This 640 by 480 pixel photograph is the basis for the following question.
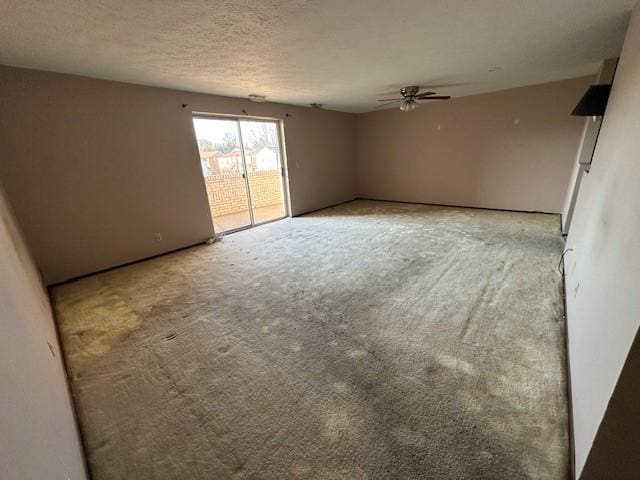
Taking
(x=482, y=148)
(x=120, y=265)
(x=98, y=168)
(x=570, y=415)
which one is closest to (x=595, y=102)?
(x=570, y=415)

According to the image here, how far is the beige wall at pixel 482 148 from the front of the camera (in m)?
4.63

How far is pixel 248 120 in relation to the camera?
4801mm

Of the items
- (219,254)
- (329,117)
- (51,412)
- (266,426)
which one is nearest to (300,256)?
(219,254)

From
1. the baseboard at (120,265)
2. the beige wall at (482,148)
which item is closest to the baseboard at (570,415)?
the beige wall at (482,148)

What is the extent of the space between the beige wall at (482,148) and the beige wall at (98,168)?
12.4 feet

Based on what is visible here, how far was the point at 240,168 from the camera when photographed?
5227mm

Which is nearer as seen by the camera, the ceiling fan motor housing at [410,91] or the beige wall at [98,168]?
the beige wall at [98,168]

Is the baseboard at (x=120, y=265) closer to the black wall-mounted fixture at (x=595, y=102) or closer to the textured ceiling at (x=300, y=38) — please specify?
the textured ceiling at (x=300, y=38)

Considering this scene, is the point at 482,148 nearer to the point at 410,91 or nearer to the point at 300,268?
the point at 410,91

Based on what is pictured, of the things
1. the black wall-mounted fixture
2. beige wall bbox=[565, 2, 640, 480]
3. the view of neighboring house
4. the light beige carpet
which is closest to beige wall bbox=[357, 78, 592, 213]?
the light beige carpet

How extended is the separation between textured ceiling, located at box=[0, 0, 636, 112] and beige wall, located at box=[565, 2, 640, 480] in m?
0.78

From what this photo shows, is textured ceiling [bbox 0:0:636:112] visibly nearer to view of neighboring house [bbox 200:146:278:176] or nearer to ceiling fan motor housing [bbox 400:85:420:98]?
ceiling fan motor housing [bbox 400:85:420:98]

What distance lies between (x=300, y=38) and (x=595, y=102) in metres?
2.78

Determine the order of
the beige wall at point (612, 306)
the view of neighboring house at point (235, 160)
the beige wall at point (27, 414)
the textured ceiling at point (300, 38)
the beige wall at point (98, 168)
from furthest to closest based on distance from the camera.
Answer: the view of neighboring house at point (235, 160)
the beige wall at point (98, 168)
the textured ceiling at point (300, 38)
the beige wall at point (612, 306)
the beige wall at point (27, 414)
